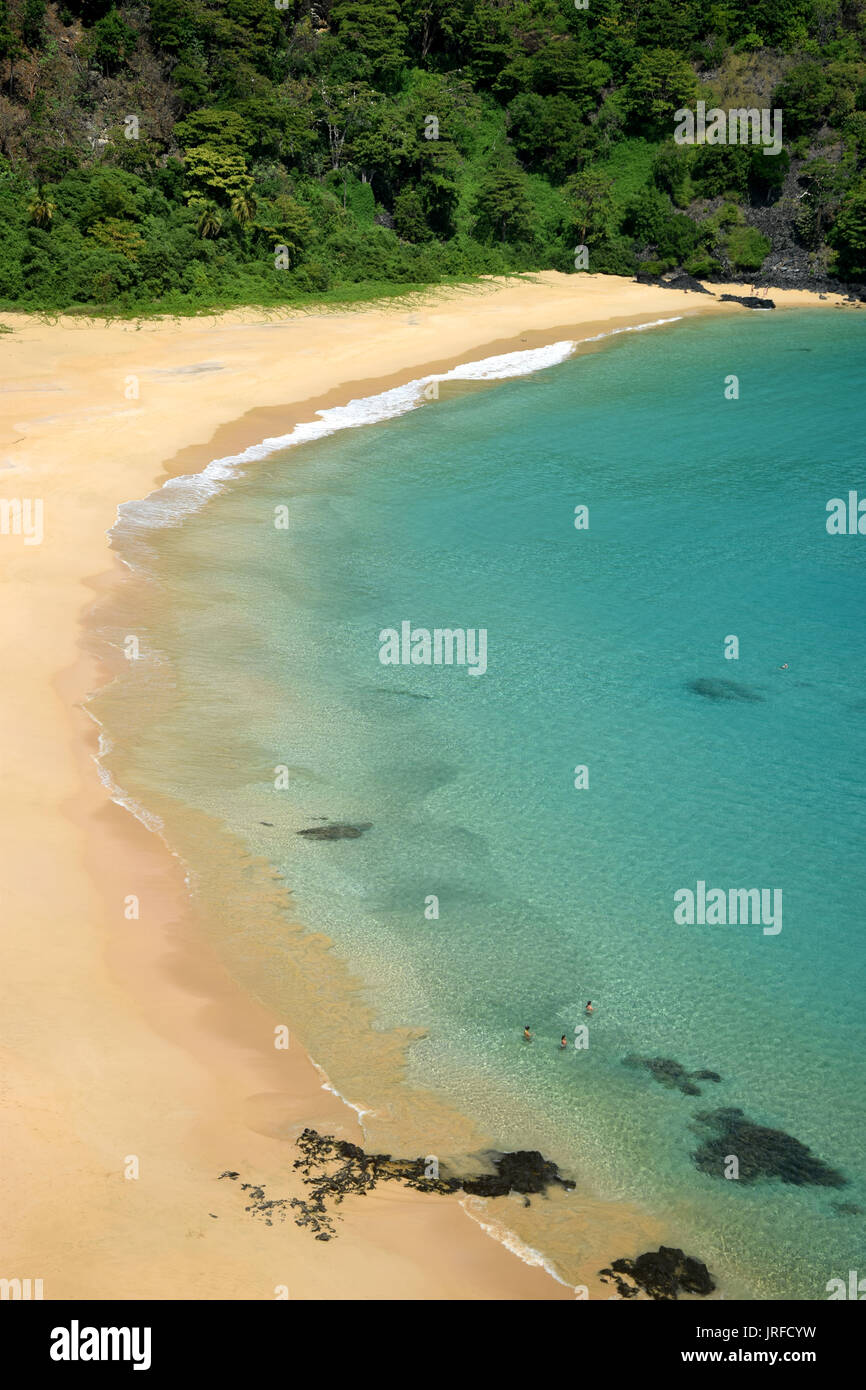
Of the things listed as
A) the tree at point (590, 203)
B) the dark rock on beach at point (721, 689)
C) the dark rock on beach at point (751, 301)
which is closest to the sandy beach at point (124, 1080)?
the dark rock on beach at point (721, 689)

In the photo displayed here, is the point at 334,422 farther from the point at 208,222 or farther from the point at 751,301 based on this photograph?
the point at 751,301

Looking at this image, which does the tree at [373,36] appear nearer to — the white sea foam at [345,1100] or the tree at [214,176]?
the tree at [214,176]

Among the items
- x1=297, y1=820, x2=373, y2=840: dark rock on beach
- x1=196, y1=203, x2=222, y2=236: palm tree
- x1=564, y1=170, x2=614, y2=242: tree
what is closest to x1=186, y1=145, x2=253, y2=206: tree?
x1=196, y1=203, x2=222, y2=236: palm tree

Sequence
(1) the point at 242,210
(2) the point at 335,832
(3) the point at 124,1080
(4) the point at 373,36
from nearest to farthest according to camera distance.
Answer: (3) the point at 124,1080 < (2) the point at 335,832 < (1) the point at 242,210 < (4) the point at 373,36

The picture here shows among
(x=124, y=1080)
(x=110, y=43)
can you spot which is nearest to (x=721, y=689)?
(x=124, y=1080)

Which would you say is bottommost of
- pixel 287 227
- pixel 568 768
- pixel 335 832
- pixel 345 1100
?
pixel 345 1100

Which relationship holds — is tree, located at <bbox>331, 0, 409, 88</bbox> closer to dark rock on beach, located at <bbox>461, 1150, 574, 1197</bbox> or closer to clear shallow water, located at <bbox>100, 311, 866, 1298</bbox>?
clear shallow water, located at <bbox>100, 311, 866, 1298</bbox>

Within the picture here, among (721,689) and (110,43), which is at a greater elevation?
(110,43)
